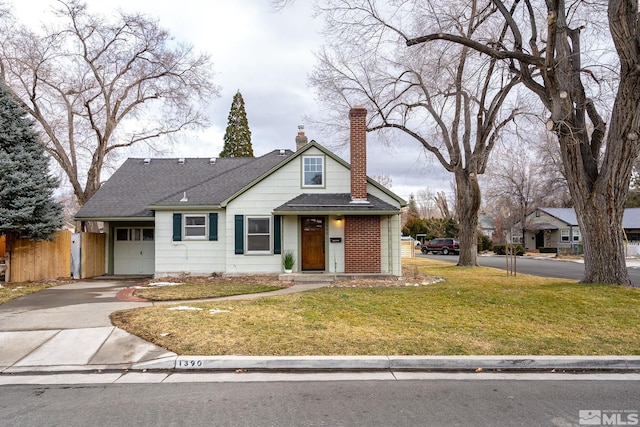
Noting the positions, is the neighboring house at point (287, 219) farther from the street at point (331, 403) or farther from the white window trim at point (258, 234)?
the street at point (331, 403)

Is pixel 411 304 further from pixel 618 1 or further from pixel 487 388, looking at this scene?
pixel 618 1

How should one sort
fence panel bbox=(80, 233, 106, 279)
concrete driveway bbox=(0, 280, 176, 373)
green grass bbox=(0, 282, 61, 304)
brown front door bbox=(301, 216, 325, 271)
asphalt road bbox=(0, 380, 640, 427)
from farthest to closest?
fence panel bbox=(80, 233, 106, 279)
brown front door bbox=(301, 216, 325, 271)
green grass bbox=(0, 282, 61, 304)
concrete driveway bbox=(0, 280, 176, 373)
asphalt road bbox=(0, 380, 640, 427)

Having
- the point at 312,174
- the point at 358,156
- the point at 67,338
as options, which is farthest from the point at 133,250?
the point at 67,338

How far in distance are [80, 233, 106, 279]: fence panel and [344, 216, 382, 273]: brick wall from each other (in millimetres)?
9942

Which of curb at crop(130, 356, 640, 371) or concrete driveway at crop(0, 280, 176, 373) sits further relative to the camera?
concrete driveway at crop(0, 280, 176, 373)

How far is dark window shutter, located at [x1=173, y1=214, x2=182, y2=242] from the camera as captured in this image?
15.7 m

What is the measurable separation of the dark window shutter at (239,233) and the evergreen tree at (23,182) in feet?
20.3

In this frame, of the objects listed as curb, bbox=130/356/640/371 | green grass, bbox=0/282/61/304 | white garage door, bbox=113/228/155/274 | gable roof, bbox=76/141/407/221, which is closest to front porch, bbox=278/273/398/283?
gable roof, bbox=76/141/407/221

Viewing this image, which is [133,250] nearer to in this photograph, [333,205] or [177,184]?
[177,184]

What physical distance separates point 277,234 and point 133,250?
22.8 feet

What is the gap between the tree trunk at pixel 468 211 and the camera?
72.3ft

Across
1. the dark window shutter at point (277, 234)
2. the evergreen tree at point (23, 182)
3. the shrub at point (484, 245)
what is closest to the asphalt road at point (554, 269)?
the dark window shutter at point (277, 234)

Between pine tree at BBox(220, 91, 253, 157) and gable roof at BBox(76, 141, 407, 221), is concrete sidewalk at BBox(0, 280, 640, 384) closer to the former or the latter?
gable roof at BBox(76, 141, 407, 221)

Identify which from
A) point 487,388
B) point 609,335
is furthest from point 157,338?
point 609,335
